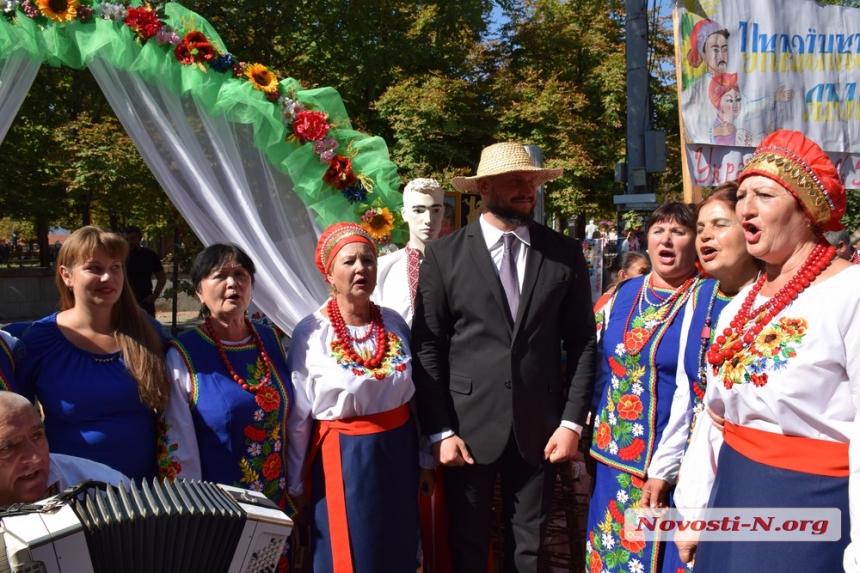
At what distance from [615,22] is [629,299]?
40.8ft

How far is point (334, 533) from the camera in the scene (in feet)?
9.17

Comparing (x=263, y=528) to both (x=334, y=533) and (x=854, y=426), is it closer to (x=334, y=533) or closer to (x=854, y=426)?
(x=334, y=533)

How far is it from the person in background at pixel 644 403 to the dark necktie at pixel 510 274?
0.48 m

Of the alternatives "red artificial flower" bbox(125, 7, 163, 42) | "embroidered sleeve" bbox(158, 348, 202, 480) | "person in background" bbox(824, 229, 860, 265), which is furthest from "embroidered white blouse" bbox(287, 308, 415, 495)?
"person in background" bbox(824, 229, 860, 265)

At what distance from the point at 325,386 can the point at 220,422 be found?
41cm

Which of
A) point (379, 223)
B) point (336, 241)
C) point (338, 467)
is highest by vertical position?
point (379, 223)

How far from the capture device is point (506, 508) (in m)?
2.99

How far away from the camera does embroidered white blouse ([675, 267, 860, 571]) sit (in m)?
1.84

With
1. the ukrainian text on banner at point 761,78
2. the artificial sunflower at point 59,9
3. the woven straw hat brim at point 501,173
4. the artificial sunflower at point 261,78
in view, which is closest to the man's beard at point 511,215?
the woven straw hat brim at point 501,173

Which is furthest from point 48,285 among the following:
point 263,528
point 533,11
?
point 263,528

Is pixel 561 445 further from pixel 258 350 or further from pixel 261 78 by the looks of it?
pixel 261 78

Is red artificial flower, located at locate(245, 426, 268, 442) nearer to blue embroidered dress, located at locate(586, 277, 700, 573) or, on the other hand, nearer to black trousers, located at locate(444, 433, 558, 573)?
black trousers, located at locate(444, 433, 558, 573)

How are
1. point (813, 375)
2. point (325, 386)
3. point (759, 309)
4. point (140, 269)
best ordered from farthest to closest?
point (140, 269) → point (325, 386) → point (759, 309) → point (813, 375)

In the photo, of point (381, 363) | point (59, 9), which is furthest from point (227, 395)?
point (59, 9)
